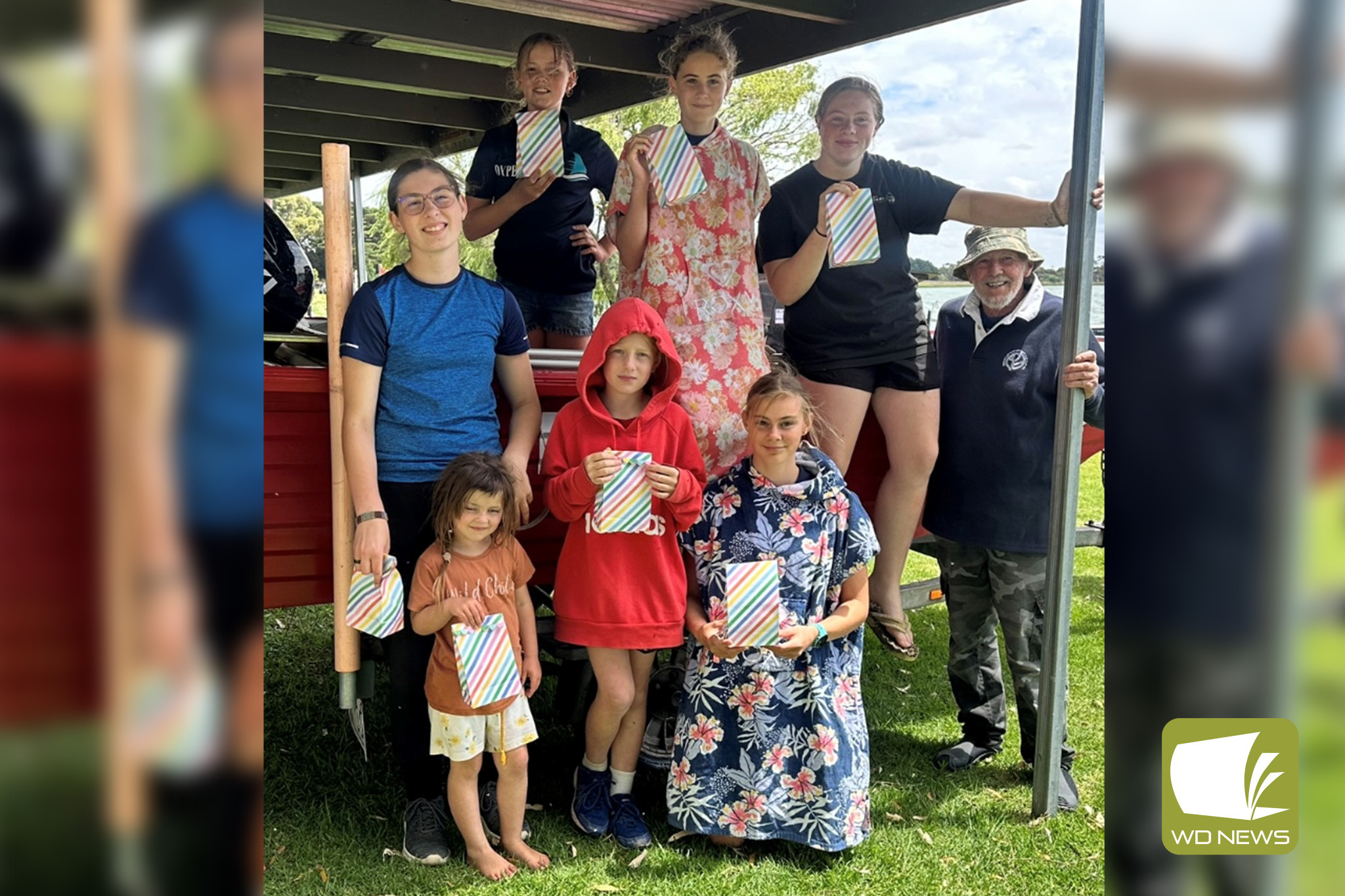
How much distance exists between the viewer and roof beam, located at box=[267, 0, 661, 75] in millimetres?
4934

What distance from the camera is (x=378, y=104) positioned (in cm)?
683

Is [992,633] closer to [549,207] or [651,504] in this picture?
[651,504]

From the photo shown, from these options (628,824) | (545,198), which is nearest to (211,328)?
(628,824)

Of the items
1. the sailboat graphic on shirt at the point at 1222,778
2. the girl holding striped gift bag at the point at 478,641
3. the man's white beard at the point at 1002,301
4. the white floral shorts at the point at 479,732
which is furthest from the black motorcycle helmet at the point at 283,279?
the sailboat graphic on shirt at the point at 1222,778

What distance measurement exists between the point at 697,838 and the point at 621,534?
1.09 meters

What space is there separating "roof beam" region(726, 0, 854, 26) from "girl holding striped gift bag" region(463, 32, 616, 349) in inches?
36.7

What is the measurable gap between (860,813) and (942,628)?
3.58 metres

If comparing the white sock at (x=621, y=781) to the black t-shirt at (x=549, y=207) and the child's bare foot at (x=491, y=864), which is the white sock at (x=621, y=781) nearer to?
the child's bare foot at (x=491, y=864)

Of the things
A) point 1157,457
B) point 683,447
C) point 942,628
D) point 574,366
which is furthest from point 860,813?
point 942,628

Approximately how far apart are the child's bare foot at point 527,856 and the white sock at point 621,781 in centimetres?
38

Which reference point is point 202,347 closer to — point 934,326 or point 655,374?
point 655,374

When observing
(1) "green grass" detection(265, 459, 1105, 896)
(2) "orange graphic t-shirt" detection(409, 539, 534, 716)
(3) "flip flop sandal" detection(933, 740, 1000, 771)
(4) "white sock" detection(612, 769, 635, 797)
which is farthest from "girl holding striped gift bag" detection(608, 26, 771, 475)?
(3) "flip flop sandal" detection(933, 740, 1000, 771)

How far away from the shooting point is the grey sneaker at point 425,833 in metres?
3.41

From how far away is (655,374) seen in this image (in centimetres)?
362
